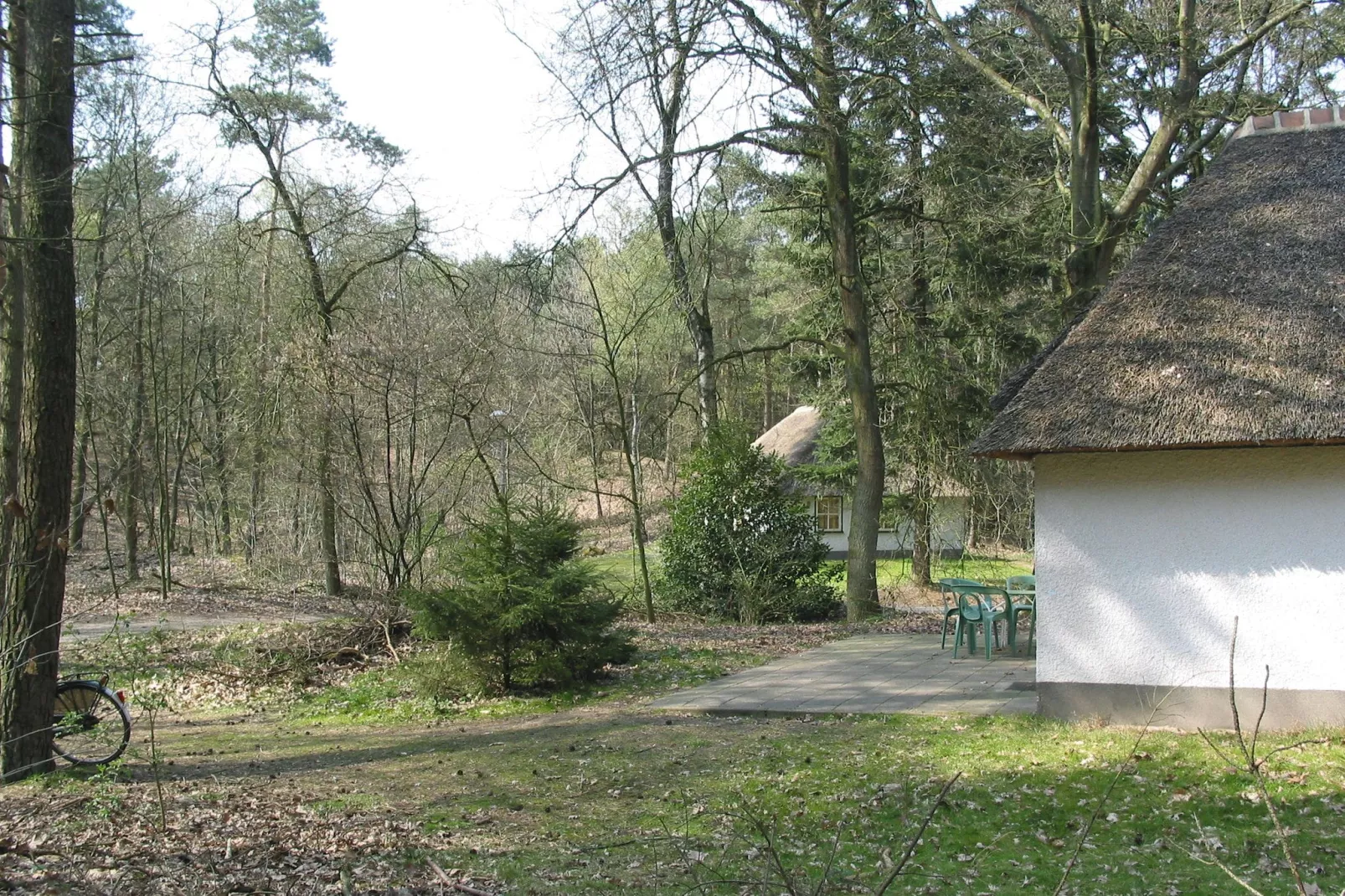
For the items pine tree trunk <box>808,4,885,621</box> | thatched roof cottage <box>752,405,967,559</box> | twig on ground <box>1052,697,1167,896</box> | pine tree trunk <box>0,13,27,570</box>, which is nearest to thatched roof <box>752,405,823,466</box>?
thatched roof cottage <box>752,405,967,559</box>

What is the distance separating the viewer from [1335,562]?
7.93m

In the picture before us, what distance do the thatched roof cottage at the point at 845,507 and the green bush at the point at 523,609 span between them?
680 centimetres

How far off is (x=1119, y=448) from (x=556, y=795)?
489cm

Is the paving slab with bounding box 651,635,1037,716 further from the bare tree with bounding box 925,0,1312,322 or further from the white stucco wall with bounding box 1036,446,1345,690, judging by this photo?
the bare tree with bounding box 925,0,1312,322

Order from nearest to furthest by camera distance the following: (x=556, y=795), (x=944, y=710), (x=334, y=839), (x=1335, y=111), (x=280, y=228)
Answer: (x=334, y=839), (x=556, y=795), (x=944, y=710), (x=1335, y=111), (x=280, y=228)

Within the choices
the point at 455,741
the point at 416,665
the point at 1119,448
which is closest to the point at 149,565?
the point at 416,665

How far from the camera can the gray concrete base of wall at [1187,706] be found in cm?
795

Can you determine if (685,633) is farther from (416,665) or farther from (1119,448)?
(1119,448)

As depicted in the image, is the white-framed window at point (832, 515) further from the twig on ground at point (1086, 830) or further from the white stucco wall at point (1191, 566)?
the twig on ground at point (1086, 830)

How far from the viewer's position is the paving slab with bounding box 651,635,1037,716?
31.8 ft

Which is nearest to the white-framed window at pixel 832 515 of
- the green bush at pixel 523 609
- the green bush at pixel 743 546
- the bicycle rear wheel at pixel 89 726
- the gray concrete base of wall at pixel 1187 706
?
the green bush at pixel 743 546

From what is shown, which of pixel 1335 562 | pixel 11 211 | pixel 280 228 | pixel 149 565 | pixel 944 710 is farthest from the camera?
pixel 149 565

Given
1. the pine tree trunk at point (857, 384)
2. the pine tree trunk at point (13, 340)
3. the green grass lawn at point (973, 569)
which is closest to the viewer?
the pine tree trunk at point (13, 340)

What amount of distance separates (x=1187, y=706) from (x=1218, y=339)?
291 cm
